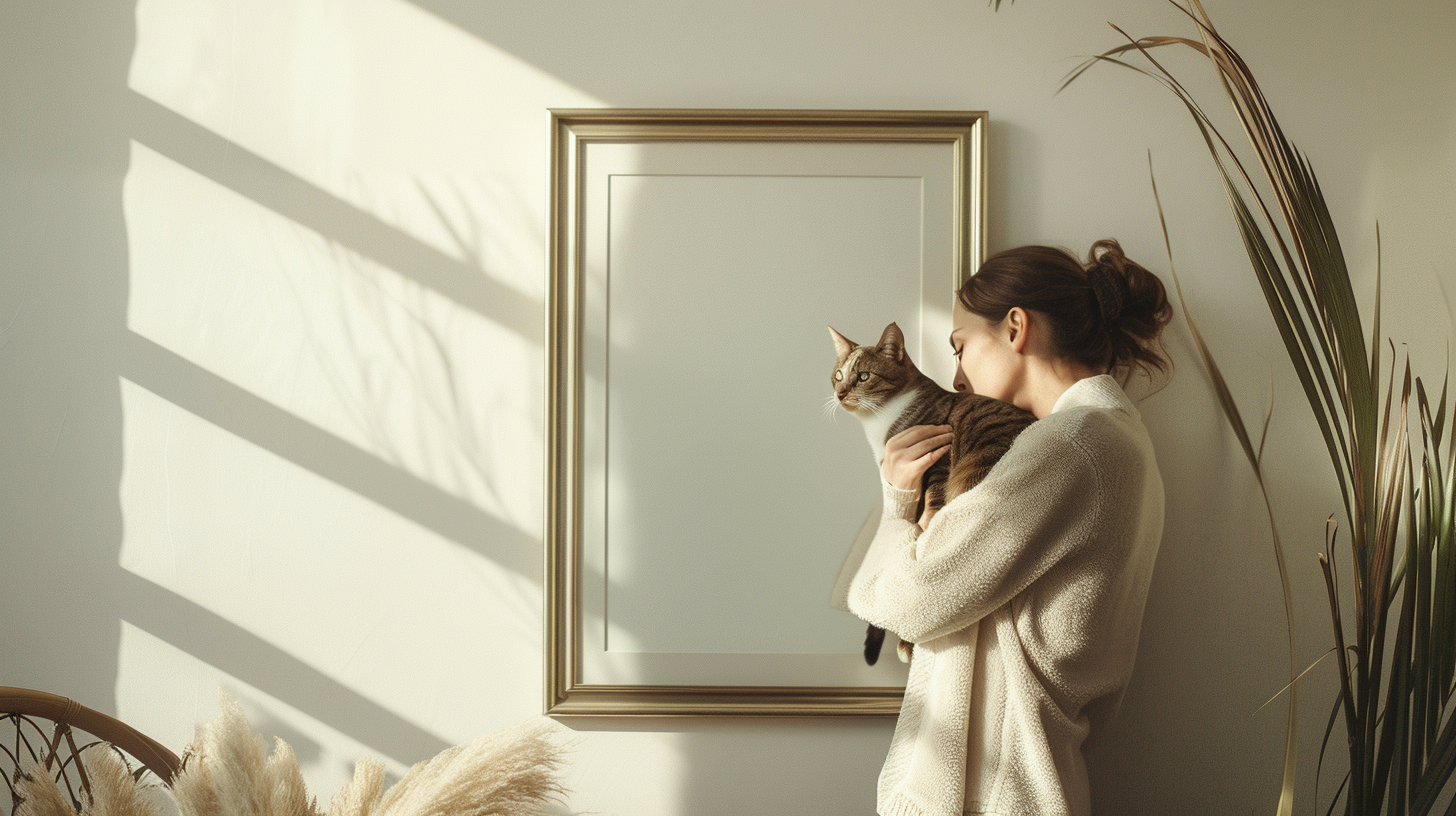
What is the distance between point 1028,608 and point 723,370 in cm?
60

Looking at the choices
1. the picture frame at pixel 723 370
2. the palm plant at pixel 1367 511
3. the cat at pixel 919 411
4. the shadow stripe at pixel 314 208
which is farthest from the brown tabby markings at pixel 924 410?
the shadow stripe at pixel 314 208

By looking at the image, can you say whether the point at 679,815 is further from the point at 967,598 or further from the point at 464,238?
the point at 464,238

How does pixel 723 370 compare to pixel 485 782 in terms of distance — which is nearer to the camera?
pixel 485 782

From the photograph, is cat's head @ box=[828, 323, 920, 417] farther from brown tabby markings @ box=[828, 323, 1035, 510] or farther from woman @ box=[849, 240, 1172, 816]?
woman @ box=[849, 240, 1172, 816]

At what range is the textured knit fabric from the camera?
3.16ft

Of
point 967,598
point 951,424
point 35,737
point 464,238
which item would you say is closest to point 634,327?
point 464,238

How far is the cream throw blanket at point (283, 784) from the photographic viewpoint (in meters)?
0.44

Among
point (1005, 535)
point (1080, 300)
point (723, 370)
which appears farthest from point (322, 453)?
point (1080, 300)

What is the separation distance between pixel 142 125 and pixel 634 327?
0.92 metres

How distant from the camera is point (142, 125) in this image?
1.35 meters

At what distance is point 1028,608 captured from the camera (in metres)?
1.00

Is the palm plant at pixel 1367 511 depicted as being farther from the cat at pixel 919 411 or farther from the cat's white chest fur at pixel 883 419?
the cat's white chest fur at pixel 883 419

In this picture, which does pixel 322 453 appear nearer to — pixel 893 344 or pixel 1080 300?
pixel 893 344

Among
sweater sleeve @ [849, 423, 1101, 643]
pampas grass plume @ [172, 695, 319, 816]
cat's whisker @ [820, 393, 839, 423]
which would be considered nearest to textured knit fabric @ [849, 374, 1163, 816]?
sweater sleeve @ [849, 423, 1101, 643]
